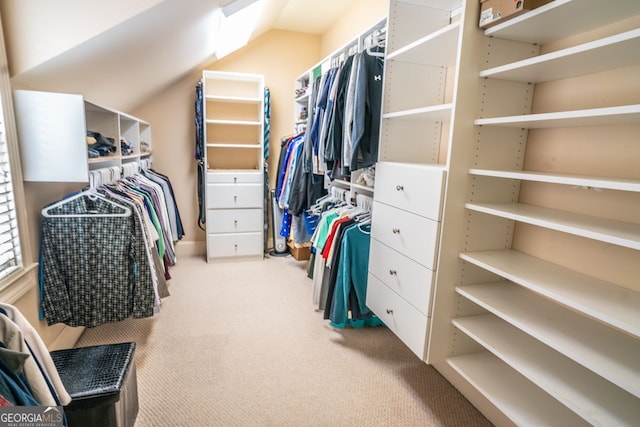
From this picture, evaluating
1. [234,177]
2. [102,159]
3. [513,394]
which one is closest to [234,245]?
[234,177]

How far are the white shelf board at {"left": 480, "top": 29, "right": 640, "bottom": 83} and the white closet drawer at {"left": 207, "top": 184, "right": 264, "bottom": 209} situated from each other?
273 centimetres

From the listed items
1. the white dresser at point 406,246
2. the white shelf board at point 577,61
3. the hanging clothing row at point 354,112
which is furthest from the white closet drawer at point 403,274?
the white shelf board at point 577,61

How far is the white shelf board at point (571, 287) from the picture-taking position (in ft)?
3.14

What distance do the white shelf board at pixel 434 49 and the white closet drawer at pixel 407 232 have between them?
81 cm

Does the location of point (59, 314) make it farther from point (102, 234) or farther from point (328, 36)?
point (328, 36)

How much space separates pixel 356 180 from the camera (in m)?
2.54

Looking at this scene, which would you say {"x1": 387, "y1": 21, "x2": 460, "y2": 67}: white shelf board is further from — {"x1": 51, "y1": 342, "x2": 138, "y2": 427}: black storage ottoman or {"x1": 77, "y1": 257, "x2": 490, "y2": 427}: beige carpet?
{"x1": 51, "y1": 342, "x2": 138, "y2": 427}: black storage ottoman

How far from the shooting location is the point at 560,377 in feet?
3.80

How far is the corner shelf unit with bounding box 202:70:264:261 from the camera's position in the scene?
11.9 ft

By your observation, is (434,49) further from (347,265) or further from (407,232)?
(347,265)

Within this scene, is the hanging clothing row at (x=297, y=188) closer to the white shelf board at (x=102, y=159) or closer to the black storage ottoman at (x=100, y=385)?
the white shelf board at (x=102, y=159)

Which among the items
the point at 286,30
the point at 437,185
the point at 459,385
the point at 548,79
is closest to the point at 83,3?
the point at 437,185

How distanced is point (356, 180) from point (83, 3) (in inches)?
71.4

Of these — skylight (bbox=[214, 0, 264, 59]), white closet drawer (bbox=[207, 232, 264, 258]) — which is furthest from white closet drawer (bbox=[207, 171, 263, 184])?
skylight (bbox=[214, 0, 264, 59])
